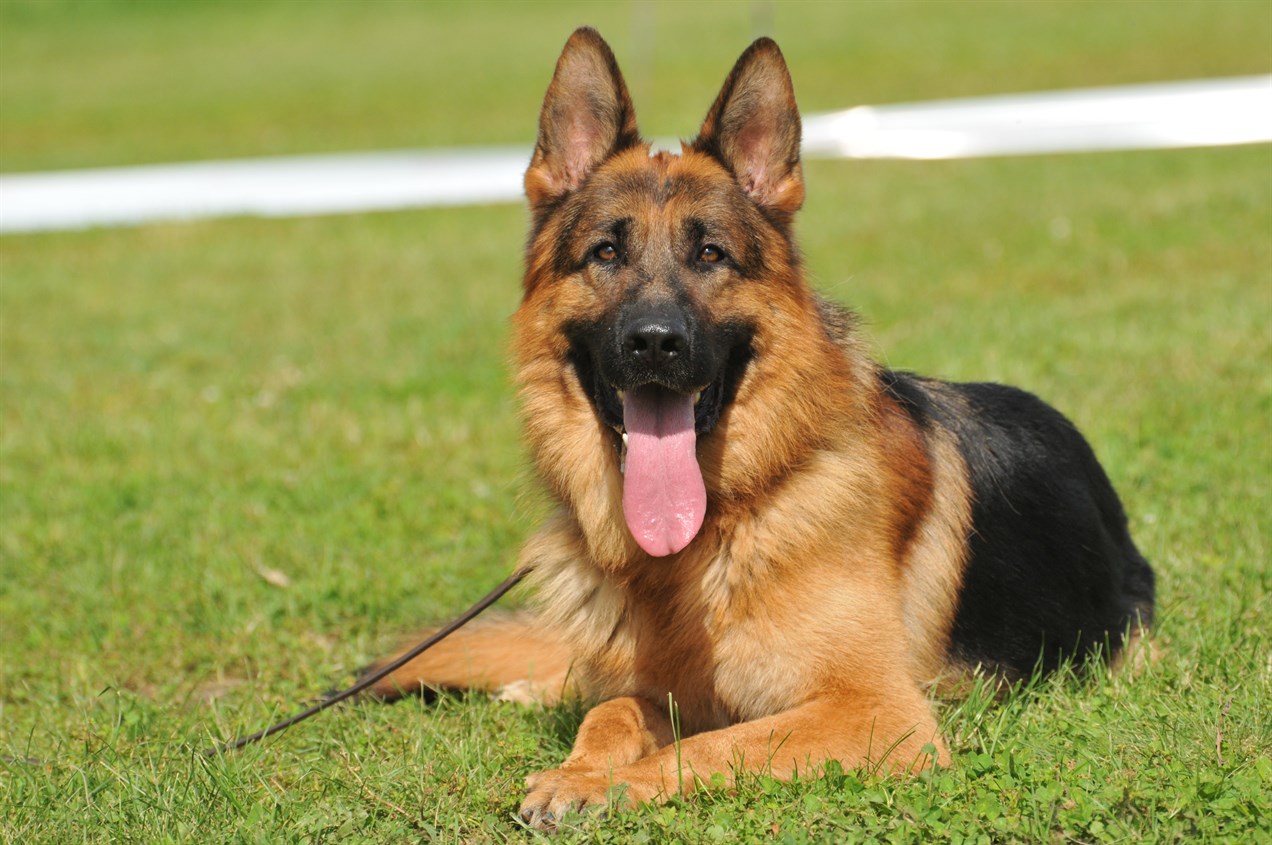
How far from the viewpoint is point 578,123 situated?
482 centimetres

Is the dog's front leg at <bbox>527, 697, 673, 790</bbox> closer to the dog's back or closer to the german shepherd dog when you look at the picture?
the german shepherd dog

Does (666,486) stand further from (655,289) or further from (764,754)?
(764,754)

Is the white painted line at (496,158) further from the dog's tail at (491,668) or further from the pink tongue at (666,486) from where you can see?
the pink tongue at (666,486)

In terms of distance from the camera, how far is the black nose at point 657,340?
4.13m

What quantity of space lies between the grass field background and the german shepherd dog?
230mm

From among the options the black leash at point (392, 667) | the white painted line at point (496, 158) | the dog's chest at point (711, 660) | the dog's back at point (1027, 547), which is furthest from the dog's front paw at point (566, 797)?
the white painted line at point (496, 158)

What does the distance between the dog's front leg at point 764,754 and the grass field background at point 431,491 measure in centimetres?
9

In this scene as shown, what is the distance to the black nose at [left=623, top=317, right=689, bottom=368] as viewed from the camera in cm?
413

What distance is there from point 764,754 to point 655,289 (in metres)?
1.54

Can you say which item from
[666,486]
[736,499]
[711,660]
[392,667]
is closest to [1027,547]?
[736,499]

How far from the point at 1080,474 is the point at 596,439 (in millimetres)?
2028

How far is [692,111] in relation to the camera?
23.5 m

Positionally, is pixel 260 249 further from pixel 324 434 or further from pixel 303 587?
pixel 303 587

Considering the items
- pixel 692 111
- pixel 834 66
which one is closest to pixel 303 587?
pixel 692 111
